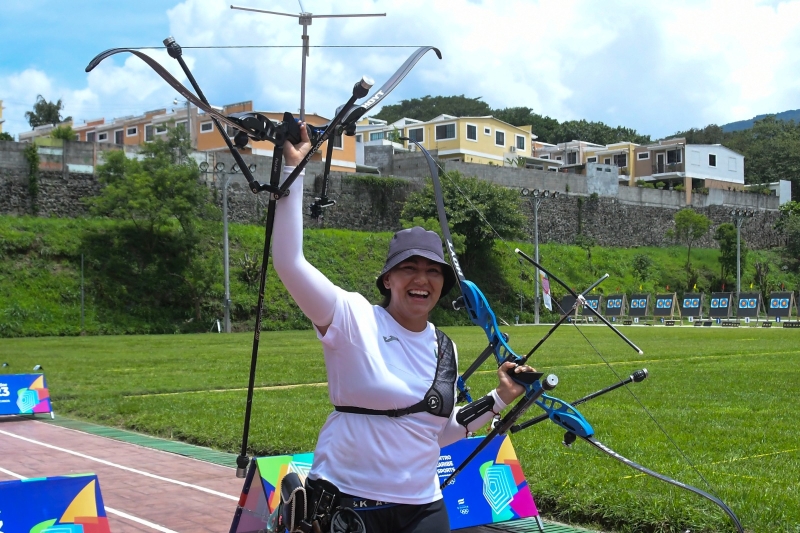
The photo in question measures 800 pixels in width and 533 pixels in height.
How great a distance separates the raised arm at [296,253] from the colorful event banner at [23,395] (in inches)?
450

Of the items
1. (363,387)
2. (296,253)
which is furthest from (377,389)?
(296,253)

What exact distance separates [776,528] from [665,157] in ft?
274

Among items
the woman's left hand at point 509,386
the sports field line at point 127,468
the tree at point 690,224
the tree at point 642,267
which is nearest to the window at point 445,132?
the tree at point 690,224

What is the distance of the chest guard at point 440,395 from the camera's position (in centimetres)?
314

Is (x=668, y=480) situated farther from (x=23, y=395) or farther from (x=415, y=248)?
(x=23, y=395)

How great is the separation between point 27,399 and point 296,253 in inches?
460

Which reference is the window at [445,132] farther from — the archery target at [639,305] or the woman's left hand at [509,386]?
the woman's left hand at [509,386]

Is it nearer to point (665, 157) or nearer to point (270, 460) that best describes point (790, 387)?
point (270, 460)

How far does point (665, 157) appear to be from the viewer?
85500 mm

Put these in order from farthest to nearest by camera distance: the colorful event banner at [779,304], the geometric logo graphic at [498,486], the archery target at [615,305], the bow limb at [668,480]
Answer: the archery target at [615,305] < the colorful event banner at [779,304] < the geometric logo graphic at [498,486] < the bow limb at [668,480]

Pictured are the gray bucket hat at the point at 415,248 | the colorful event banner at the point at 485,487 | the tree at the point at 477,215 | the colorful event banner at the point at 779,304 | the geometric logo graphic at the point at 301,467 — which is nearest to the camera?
the gray bucket hat at the point at 415,248

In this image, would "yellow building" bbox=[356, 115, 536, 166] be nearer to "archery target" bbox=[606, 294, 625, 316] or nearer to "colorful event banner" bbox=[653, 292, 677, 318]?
"archery target" bbox=[606, 294, 625, 316]

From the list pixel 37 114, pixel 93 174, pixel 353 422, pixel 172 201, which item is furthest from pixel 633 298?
pixel 37 114

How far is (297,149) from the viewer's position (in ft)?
10.1
